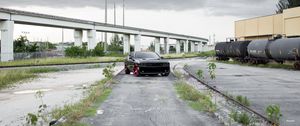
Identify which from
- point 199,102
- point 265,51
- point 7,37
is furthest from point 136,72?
point 7,37

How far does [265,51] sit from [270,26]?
120 feet

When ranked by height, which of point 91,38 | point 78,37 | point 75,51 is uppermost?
point 78,37

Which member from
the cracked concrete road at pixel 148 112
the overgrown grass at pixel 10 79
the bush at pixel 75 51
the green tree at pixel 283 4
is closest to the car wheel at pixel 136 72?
the overgrown grass at pixel 10 79

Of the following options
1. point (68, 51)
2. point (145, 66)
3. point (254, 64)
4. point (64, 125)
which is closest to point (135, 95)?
point (64, 125)

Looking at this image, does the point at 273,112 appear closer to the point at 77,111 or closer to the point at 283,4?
the point at 77,111

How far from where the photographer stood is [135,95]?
16.2 metres

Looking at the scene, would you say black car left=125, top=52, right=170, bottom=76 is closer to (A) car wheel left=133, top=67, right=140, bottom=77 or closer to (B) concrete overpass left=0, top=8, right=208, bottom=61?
(A) car wheel left=133, top=67, right=140, bottom=77

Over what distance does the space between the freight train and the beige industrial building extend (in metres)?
11.6

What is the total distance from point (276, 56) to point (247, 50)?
9385 millimetres

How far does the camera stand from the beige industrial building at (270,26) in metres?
63.2

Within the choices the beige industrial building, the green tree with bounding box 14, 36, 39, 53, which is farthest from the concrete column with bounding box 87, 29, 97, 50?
the beige industrial building

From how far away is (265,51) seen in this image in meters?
40.8

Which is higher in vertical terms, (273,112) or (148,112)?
(273,112)

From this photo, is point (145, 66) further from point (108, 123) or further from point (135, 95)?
point (108, 123)
